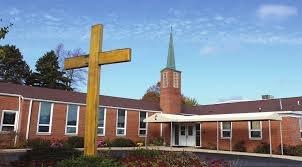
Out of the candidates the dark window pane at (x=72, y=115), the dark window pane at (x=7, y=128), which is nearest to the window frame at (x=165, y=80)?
the dark window pane at (x=72, y=115)

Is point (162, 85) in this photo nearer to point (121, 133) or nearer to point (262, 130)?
point (121, 133)

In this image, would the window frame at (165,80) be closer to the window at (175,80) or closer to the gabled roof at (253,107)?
the window at (175,80)

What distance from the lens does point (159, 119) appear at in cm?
3241

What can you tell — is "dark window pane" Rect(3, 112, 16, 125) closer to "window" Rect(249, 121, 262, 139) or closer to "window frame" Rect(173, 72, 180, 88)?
"window frame" Rect(173, 72, 180, 88)

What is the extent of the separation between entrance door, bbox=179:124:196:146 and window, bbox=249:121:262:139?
644cm

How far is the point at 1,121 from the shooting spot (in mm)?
25078

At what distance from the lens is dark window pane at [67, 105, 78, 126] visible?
29219 mm

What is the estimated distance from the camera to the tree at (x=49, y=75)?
185 feet

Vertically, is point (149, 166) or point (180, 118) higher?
point (180, 118)

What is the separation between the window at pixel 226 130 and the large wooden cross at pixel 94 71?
84.6ft

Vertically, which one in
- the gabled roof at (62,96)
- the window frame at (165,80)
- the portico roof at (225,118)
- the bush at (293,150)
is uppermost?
the window frame at (165,80)

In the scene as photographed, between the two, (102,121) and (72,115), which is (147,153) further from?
(102,121)

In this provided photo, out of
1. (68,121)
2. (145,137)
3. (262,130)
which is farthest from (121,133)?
(262,130)

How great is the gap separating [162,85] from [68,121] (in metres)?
11.9
